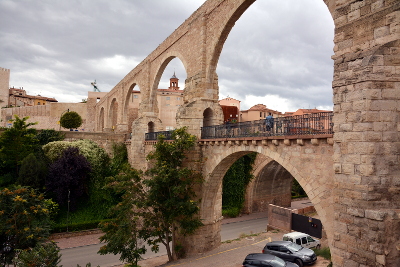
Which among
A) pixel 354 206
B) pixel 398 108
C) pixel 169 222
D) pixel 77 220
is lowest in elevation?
pixel 77 220

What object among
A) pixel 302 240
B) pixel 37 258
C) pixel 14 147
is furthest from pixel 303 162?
pixel 14 147

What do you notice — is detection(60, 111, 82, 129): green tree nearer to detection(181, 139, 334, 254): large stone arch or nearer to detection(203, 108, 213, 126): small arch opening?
detection(203, 108, 213, 126): small arch opening

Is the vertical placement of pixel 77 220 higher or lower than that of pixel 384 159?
lower

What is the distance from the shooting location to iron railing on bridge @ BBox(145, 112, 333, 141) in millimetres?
6699

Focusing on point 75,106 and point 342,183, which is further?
point 75,106

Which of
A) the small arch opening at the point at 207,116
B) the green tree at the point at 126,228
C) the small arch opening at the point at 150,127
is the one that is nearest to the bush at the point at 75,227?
the green tree at the point at 126,228

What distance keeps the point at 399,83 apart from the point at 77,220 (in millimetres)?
17706

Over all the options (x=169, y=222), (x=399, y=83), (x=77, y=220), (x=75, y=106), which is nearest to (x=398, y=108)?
(x=399, y=83)

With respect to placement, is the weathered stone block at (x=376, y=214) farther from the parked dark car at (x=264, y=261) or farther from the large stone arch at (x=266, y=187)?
the large stone arch at (x=266, y=187)

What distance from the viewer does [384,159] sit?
16.2ft

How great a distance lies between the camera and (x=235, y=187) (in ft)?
70.7

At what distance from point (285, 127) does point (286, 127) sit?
36 millimetres

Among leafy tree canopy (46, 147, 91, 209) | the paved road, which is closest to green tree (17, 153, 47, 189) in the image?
leafy tree canopy (46, 147, 91, 209)

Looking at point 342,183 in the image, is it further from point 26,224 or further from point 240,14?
point 26,224
